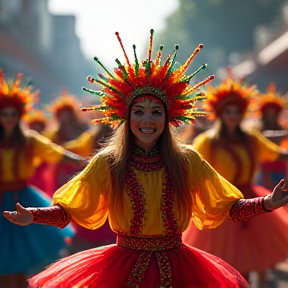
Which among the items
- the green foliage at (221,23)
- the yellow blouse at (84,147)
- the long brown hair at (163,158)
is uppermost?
the green foliage at (221,23)

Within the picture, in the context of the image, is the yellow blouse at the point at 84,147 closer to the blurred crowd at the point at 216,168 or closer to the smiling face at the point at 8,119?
the blurred crowd at the point at 216,168

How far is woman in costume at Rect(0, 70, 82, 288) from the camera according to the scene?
7000 mm

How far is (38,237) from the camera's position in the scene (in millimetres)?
7145

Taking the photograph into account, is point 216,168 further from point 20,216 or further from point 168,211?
point 20,216

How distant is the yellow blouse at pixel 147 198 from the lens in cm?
475

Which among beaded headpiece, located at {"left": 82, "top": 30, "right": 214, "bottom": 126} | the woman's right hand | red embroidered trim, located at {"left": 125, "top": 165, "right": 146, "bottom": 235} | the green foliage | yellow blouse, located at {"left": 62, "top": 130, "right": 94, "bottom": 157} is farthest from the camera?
the green foliage

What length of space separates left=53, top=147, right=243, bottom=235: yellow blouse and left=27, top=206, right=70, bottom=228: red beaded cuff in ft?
0.20

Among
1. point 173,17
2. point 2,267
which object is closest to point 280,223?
point 2,267

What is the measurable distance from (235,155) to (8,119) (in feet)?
8.31

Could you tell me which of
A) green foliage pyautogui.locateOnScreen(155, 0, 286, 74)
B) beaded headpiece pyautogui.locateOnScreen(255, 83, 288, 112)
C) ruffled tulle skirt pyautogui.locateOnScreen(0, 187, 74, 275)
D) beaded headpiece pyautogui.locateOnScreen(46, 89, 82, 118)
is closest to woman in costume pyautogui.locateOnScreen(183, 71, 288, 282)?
ruffled tulle skirt pyautogui.locateOnScreen(0, 187, 74, 275)

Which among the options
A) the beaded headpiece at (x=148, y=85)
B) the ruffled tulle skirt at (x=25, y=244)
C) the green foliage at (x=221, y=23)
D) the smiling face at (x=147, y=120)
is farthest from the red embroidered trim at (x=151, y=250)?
the green foliage at (x=221, y=23)

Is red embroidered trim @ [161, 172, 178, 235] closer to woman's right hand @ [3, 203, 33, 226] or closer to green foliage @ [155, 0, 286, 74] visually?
woman's right hand @ [3, 203, 33, 226]

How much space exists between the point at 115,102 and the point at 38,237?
2.58 m

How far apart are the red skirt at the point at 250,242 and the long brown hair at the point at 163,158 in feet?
5.99
